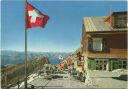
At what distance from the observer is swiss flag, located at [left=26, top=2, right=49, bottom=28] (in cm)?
2375

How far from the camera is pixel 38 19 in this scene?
78.0 ft

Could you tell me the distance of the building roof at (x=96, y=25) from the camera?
3997 centimetres

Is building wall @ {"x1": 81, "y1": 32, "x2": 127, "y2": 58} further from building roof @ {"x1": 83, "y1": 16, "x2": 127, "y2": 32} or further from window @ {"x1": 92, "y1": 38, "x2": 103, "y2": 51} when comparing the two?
building roof @ {"x1": 83, "y1": 16, "x2": 127, "y2": 32}

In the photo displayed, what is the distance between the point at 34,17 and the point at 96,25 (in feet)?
64.6

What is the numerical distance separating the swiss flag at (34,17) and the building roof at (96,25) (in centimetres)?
1665

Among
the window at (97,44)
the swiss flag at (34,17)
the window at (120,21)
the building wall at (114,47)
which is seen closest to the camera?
the swiss flag at (34,17)

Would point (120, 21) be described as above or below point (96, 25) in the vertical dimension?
above

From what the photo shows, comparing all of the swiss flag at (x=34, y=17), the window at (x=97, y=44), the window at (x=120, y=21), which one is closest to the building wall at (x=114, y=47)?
the window at (x=97, y=44)

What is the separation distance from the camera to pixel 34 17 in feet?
78.0

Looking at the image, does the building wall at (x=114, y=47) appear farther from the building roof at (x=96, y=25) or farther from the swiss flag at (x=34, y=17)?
the swiss flag at (x=34, y=17)

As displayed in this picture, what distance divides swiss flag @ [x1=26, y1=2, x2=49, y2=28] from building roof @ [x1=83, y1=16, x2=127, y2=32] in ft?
54.6

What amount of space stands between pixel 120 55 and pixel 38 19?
18.7 metres

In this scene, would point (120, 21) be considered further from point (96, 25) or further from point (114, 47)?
point (114, 47)

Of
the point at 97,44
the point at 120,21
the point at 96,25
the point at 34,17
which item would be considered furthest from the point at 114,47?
the point at 34,17
